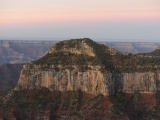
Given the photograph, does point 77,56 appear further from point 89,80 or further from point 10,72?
point 10,72

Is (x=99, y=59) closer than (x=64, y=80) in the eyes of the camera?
Yes

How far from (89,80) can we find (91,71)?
53.9 inches

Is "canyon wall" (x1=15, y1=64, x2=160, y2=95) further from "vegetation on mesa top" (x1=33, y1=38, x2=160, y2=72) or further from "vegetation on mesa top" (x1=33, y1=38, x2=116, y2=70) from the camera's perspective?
"vegetation on mesa top" (x1=33, y1=38, x2=116, y2=70)

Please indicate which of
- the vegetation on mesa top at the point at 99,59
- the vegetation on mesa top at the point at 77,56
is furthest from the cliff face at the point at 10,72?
the vegetation on mesa top at the point at 99,59

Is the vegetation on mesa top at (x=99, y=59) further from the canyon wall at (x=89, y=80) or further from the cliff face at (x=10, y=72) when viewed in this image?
the cliff face at (x=10, y=72)

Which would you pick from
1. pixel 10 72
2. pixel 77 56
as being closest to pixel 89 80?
pixel 77 56

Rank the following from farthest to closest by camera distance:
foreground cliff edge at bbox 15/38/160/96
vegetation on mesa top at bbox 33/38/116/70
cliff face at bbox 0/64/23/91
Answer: cliff face at bbox 0/64/23/91 < vegetation on mesa top at bbox 33/38/116/70 < foreground cliff edge at bbox 15/38/160/96

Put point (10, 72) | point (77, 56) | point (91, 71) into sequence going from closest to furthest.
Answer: point (91, 71), point (77, 56), point (10, 72)

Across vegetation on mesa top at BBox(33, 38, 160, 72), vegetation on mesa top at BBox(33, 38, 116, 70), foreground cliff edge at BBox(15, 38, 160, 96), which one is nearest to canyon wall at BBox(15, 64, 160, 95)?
foreground cliff edge at BBox(15, 38, 160, 96)

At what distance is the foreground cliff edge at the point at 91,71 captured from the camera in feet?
274

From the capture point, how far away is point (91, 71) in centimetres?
8369

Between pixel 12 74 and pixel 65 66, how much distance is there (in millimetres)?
62963

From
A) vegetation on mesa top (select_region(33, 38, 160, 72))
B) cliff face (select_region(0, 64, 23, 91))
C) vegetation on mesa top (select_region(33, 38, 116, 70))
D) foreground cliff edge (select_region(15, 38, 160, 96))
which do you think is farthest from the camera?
cliff face (select_region(0, 64, 23, 91))

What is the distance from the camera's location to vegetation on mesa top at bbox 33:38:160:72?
8512 centimetres
